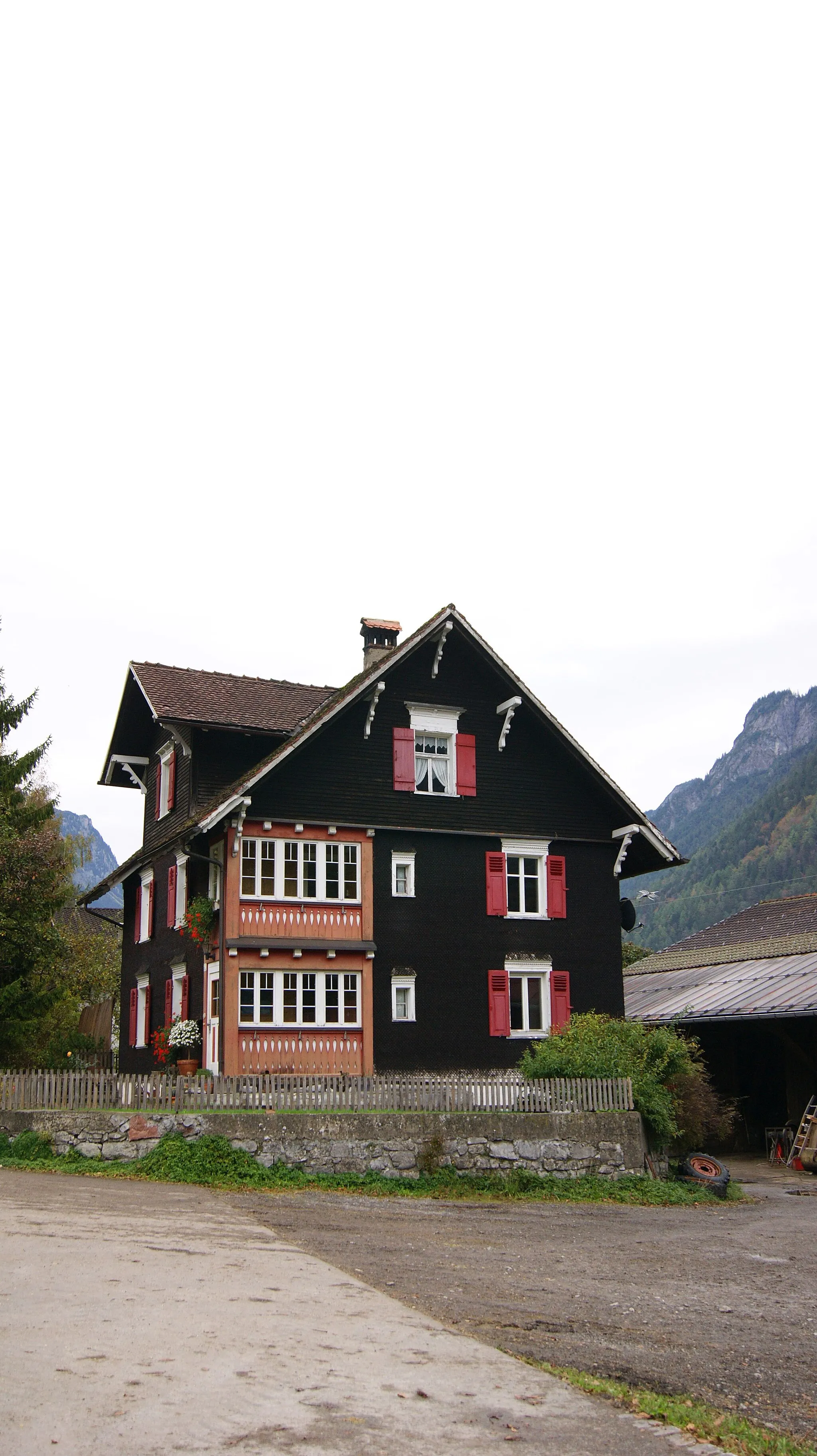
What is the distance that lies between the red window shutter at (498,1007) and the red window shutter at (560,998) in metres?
1.23

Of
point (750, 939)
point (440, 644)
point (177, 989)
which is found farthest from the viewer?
point (750, 939)

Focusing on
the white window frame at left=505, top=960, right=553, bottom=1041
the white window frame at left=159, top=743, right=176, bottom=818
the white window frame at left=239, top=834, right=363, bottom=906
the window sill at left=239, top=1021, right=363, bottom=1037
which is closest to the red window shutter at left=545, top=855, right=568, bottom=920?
the white window frame at left=505, top=960, right=553, bottom=1041

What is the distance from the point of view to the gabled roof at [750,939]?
35.1 metres

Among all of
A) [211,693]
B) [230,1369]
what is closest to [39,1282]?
[230,1369]

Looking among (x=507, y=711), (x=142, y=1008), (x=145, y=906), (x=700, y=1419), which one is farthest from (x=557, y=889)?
(x=700, y=1419)

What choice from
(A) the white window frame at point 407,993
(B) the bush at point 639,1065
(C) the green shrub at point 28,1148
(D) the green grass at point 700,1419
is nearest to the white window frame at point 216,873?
(A) the white window frame at point 407,993

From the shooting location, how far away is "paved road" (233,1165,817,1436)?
30.0 feet

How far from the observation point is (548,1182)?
63.8 ft

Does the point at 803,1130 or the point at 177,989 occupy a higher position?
the point at 177,989

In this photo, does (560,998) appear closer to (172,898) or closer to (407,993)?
(407,993)

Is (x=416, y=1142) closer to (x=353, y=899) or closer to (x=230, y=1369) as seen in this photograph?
(x=353, y=899)

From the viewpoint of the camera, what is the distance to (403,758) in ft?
91.0

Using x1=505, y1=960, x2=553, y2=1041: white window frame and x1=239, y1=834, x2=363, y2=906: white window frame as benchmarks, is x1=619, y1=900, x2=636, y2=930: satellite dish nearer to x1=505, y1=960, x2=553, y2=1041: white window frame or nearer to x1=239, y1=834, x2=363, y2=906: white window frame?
x1=505, y1=960, x2=553, y2=1041: white window frame

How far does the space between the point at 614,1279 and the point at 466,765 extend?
16629 millimetres
